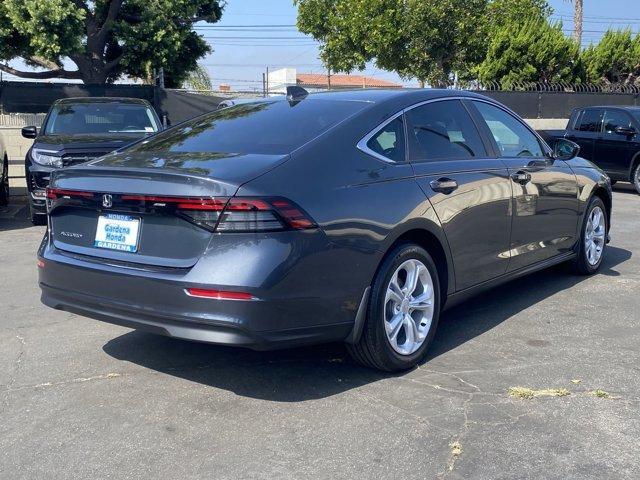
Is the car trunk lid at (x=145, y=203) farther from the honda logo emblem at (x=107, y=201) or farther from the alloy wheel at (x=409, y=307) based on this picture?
the alloy wheel at (x=409, y=307)

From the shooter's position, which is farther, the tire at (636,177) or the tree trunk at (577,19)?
the tree trunk at (577,19)

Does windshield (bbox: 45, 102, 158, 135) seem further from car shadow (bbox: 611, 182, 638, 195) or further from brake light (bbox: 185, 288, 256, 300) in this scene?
car shadow (bbox: 611, 182, 638, 195)

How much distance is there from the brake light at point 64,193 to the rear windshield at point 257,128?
0.54 meters

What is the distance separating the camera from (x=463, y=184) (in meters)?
4.97

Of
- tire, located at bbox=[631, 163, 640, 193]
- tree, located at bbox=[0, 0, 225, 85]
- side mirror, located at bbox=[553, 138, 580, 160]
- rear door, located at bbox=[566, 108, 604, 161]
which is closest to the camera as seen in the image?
side mirror, located at bbox=[553, 138, 580, 160]

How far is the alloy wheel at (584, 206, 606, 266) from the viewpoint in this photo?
6.93 metres

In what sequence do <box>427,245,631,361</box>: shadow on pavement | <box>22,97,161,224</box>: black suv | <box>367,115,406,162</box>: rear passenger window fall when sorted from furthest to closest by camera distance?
1. <box>22,97,161,224</box>: black suv
2. <box>427,245,631,361</box>: shadow on pavement
3. <box>367,115,406,162</box>: rear passenger window

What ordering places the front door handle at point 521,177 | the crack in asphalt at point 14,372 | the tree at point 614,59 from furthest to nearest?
the tree at point 614,59, the front door handle at point 521,177, the crack in asphalt at point 14,372

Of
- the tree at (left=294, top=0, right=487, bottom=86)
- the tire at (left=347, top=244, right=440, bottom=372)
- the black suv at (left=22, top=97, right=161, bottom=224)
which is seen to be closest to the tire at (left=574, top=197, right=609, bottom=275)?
the tire at (left=347, top=244, right=440, bottom=372)

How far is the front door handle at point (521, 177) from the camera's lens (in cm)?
554

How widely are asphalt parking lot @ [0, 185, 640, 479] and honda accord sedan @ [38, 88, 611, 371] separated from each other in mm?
376

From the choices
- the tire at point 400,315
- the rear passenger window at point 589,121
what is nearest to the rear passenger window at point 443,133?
the tire at point 400,315

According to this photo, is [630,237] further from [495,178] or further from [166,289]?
[166,289]

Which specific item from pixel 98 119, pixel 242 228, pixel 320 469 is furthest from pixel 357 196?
pixel 98 119
